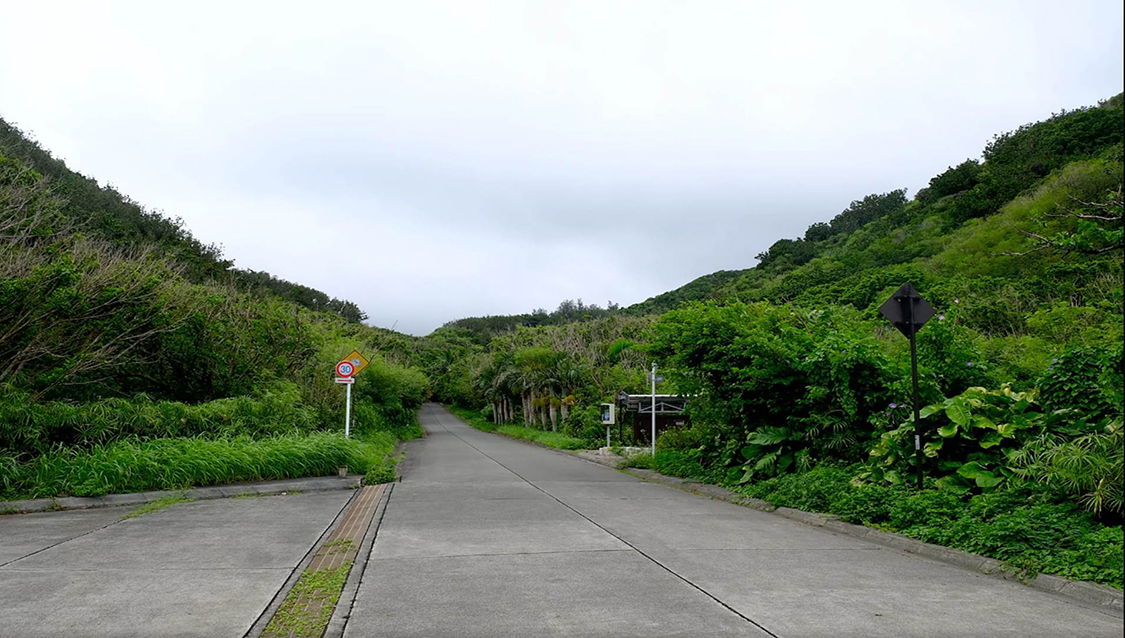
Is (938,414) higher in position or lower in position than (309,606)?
higher

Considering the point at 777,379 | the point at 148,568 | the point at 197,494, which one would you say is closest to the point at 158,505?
the point at 197,494

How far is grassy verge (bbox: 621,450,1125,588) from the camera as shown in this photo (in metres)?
6.38

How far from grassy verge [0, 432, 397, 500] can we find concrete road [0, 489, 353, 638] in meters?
0.89

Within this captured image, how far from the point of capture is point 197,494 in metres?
11.9

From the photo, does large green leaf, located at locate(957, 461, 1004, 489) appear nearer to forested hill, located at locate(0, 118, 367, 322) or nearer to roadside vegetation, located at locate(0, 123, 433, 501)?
roadside vegetation, located at locate(0, 123, 433, 501)

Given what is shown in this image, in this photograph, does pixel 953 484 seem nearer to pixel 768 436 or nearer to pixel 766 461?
pixel 766 461

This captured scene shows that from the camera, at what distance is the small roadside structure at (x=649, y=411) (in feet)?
82.4

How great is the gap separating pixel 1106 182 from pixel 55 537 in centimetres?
4378

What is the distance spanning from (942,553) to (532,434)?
33249 mm

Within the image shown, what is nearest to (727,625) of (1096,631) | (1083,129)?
(1096,631)

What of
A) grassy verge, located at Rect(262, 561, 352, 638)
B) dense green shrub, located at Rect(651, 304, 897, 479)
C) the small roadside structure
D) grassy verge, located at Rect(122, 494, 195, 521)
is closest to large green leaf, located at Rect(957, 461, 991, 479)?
dense green shrub, located at Rect(651, 304, 897, 479)

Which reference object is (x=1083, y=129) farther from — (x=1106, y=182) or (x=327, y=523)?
(x=327, y=523)

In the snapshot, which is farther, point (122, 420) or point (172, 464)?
point (122, 420)

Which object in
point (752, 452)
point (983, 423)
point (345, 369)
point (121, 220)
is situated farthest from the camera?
point (121, 220)
